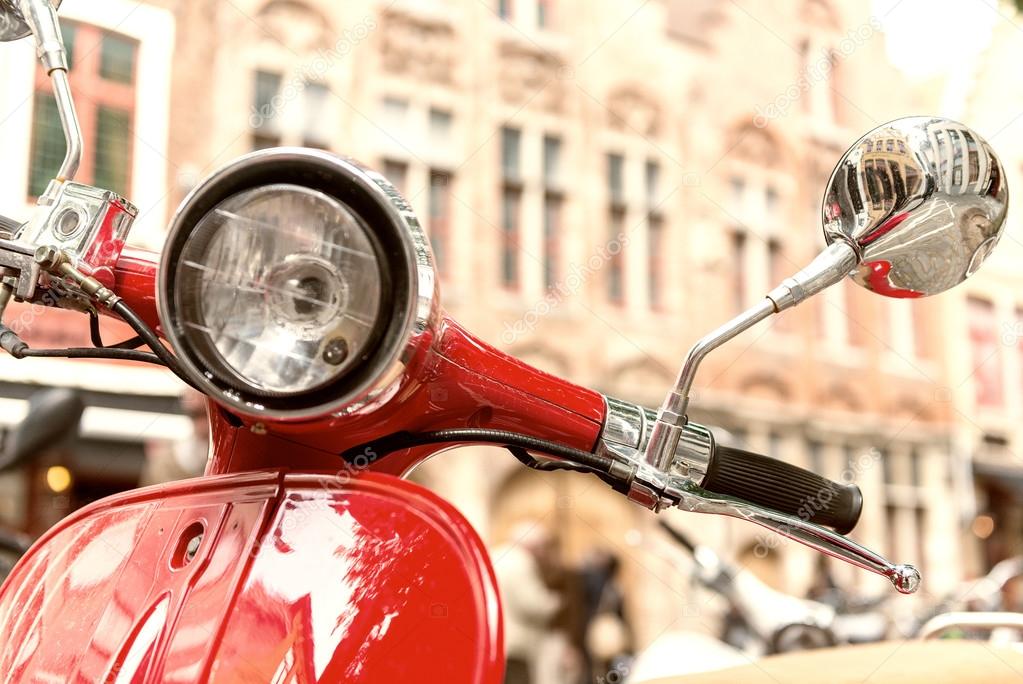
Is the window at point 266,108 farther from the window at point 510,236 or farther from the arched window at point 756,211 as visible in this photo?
the arched window at point 756,211

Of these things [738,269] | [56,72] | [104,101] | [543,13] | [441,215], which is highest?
[543,13]

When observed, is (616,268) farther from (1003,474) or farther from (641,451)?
(641,451)

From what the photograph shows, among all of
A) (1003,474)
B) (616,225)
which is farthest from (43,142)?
(1003,474)

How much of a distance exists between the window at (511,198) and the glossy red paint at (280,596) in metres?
9.52

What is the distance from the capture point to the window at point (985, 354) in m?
14.0

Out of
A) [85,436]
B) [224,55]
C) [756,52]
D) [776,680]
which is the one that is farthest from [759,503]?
[756,52]

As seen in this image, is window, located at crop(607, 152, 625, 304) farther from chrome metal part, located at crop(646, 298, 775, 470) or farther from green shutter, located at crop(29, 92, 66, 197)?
chrome metal part, located at crop(646, 298, 775, 470)

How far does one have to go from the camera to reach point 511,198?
10859 millimetres

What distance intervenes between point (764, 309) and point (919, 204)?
16 cm

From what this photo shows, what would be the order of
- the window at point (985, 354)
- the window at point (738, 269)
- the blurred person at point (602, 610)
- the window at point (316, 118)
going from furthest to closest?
the window at point (985, 354) < the window at point (738, 269) < the window at point (316, 118) < the blurred person at point (602, 610)

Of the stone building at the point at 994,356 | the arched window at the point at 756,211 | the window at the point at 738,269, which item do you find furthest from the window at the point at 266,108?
the stone building at the point at 994,356

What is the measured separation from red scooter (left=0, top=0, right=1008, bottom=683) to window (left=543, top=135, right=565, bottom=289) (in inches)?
388

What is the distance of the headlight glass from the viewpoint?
84cm

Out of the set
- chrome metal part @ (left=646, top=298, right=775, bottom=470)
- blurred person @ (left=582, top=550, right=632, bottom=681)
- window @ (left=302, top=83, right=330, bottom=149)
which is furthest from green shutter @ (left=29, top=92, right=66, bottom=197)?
chrome metal part @ (left=646, top=298, right=775, bottom=470)
